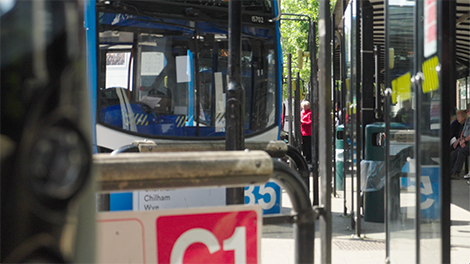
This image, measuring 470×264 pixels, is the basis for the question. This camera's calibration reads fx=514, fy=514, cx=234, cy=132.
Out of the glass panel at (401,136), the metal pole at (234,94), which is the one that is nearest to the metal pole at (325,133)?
the glass panel at (401,136)

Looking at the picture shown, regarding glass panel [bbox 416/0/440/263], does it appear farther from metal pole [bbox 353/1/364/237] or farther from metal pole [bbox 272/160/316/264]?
metal pole [bbox 353/1/364/237]

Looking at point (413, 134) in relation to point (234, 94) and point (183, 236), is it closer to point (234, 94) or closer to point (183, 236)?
point (234, 94)

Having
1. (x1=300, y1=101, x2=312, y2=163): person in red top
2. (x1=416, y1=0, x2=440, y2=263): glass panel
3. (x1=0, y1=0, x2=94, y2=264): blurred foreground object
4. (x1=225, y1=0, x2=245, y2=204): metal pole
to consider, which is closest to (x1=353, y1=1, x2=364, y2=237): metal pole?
(x1=225, y1=0, x2=245, y2=204): metal pole

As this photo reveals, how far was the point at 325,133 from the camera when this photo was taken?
6.84 ft

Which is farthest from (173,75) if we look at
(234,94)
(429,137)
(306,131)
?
(306,131)

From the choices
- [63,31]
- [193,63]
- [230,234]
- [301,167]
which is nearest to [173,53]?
[193,63]

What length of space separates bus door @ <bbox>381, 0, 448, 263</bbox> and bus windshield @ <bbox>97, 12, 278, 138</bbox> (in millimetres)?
3103

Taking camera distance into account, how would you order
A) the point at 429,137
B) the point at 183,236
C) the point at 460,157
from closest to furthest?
the point at 183,236
the point at 429,137
the point at 460,157

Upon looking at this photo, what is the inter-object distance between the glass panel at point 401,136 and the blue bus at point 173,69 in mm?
3117

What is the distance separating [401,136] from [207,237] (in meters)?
2.31

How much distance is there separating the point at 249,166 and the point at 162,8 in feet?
16.4

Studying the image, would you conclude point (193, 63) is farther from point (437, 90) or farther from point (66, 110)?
point (66, 110)

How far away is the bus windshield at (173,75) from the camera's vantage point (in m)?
5.94

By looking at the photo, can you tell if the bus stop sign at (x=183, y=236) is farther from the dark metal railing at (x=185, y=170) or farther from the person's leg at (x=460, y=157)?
the person's leg at (x=460, y=157)
